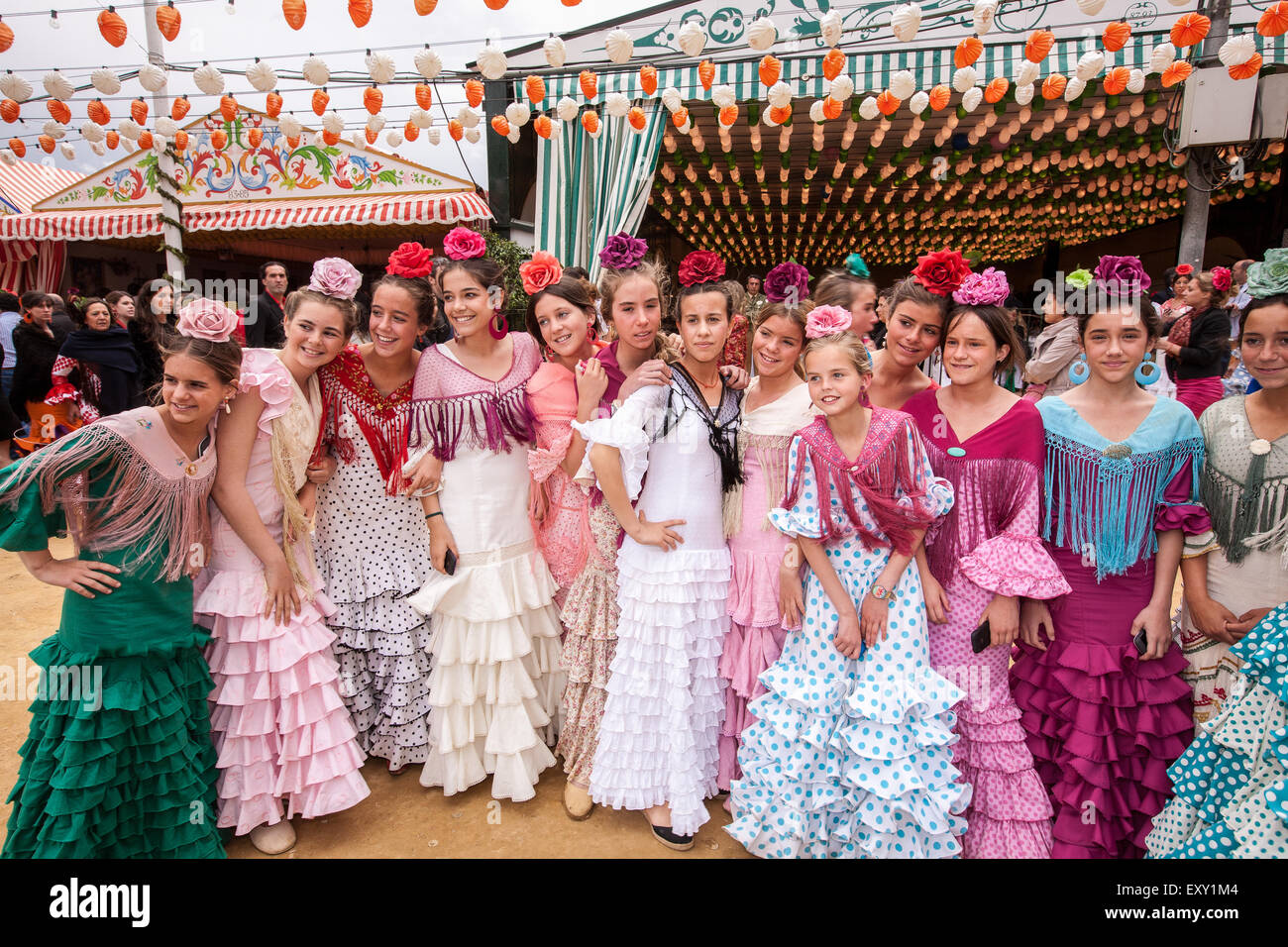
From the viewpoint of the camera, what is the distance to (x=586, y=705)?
255cm

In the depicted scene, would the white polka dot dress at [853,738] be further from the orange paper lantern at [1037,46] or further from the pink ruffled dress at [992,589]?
the orange paper lantern at [1037,46]

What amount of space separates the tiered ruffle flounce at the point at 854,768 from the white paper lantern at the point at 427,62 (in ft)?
17.7

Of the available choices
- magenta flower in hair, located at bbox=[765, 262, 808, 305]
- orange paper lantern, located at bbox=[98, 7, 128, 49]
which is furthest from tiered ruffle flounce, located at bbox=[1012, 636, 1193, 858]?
orange paper lantern, located at bbox=[98, 7, 128, 49]

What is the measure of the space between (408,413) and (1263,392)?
2860 mm

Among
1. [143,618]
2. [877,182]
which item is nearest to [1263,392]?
[143,618]

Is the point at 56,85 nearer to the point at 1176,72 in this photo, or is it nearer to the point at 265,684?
the point at 265,684

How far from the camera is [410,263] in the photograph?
8.43 ft

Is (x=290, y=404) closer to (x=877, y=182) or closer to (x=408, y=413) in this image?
(x=408, y=413)

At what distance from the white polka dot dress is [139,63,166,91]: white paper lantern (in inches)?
217

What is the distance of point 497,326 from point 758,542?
131 centimetres

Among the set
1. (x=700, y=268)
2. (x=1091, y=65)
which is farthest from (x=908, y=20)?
(x=700, y=268)

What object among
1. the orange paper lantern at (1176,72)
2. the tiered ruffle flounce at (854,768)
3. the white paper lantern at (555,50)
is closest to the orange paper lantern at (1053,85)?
the orange paper lantern at (1176,72)

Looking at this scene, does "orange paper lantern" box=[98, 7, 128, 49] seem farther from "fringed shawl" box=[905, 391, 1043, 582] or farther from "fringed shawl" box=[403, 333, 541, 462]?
"fringed shawl" box=[905, 391, 1043, 582]

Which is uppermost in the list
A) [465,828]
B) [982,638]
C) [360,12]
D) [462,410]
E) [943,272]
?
[360,12]
